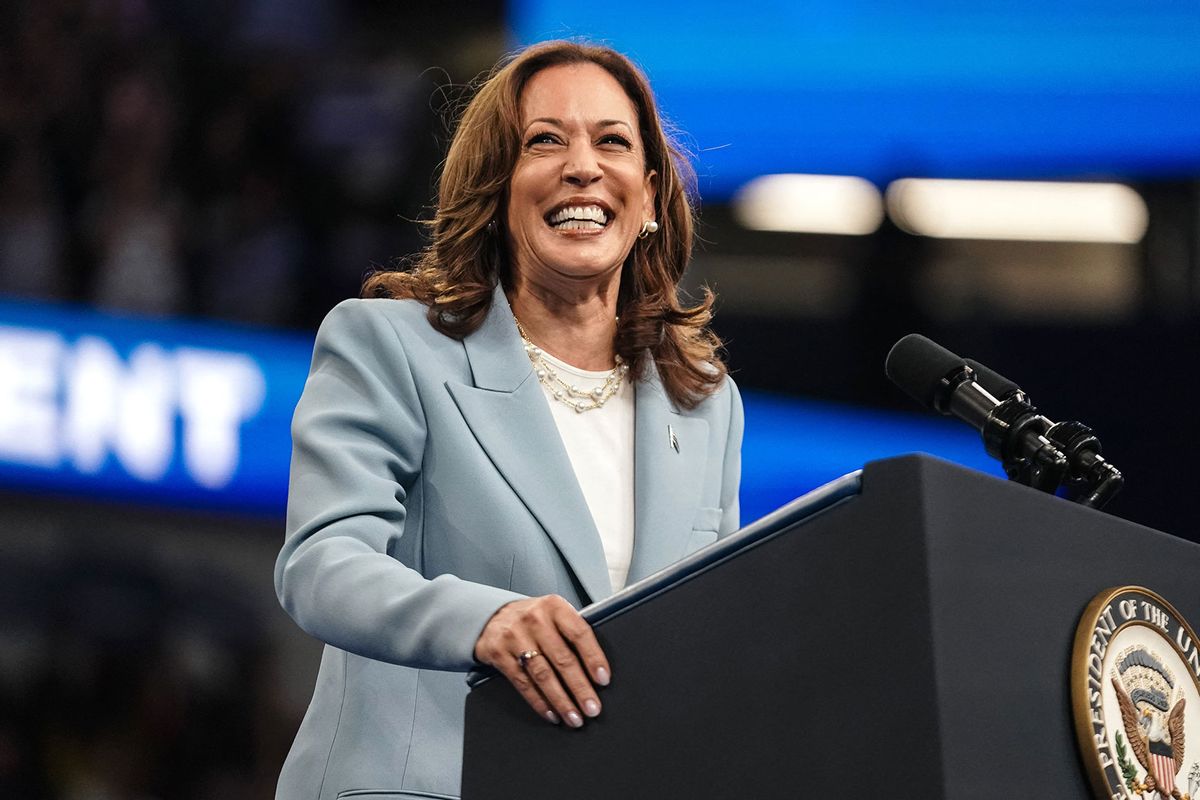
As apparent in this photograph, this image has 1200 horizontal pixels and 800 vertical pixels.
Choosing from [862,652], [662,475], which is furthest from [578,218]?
[862,652]

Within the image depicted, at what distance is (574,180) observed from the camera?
1788 mm

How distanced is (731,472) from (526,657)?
0.76 m

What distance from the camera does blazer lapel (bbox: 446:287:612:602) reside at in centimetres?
151

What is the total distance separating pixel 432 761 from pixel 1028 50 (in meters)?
3.59

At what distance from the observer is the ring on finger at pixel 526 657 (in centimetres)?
113

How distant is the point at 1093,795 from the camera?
1.01 m

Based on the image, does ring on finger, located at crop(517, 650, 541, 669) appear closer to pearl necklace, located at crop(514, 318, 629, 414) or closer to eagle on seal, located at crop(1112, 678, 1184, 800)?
eagle on seal, located at crop(1112, 678, 1184, 800)

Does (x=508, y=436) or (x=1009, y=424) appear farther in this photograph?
(x=508, y=436)

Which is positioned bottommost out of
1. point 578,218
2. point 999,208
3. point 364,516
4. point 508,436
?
point 364,516

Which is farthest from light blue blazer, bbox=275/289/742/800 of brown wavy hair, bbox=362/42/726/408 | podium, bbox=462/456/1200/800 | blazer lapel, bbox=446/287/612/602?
podium, bbox=462/456/1200/800

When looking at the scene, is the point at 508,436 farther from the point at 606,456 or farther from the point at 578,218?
the point at 578,218

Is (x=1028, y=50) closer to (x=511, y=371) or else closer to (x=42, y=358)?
(x=42, y=358)

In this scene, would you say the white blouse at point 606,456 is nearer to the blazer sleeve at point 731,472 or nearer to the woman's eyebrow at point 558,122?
the blazer sleeve at point 731,472

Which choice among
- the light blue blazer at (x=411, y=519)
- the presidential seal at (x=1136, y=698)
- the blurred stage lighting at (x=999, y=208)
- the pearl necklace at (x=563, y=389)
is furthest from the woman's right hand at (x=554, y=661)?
the blurred stage lighting at (x=999, y=208)
